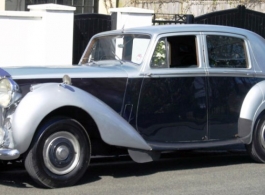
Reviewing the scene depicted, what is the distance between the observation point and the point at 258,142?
27.6ft

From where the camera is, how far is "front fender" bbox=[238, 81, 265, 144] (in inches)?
324

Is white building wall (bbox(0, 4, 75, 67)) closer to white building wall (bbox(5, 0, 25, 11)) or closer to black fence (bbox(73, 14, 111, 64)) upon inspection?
black fence (bbox(73, 14, 111, 64))

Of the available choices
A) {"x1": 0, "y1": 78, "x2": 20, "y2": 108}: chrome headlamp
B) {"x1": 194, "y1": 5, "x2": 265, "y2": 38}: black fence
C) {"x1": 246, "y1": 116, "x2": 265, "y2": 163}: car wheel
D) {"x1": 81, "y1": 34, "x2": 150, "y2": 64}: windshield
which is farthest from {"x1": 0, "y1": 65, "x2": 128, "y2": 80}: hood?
{"x1": 194, "y1": 5, "x2": 265, "y2": 38}: black fence

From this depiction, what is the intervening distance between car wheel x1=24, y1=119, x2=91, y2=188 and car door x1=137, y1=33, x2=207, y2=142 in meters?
0.82

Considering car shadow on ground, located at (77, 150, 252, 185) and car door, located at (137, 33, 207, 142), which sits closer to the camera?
car door, located at (137, 33, 207, 142)

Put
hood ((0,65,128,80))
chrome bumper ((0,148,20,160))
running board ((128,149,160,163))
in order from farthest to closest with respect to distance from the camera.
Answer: running board ((128,149,160,163))
hood ((0,65,128,80))
chrome bumper ((0,148,20,160))

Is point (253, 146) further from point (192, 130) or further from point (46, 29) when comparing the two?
point (46, 29)

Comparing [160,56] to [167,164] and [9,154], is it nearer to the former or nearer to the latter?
[167,164]

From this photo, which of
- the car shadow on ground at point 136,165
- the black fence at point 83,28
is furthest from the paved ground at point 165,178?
the black fence at point 83,28

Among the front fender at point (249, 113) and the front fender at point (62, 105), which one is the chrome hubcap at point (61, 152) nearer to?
the front fender at point (62, 105)

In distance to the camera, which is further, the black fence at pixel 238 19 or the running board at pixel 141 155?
the black fence at pixel 238 19

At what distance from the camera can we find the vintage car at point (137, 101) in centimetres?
678

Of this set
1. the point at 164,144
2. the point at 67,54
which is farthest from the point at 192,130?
the point at 67,54

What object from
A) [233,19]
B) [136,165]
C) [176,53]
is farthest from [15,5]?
[176,53]
